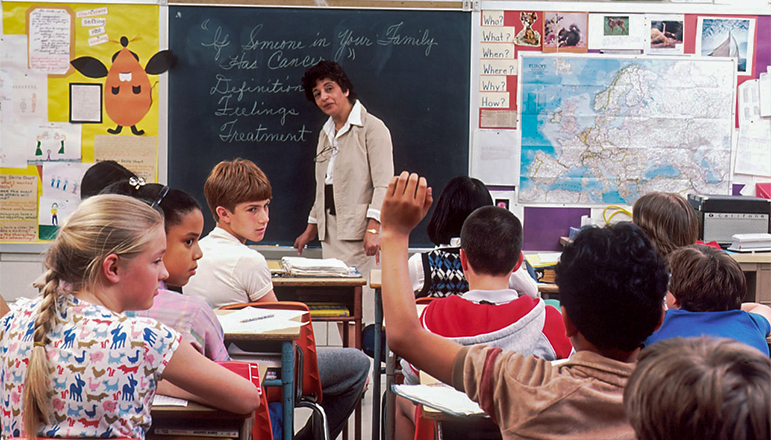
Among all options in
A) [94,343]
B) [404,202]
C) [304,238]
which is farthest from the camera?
[304,238]

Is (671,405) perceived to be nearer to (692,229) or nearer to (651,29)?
(692,229)

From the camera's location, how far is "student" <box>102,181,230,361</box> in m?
1.80

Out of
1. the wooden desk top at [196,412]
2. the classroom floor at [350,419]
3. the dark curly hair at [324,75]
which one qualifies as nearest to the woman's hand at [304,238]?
the classroom floor at [350,419]

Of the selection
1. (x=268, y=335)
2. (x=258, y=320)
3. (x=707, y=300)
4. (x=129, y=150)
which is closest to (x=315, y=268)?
(x=258, y=320)

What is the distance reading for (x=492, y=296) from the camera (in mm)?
1927

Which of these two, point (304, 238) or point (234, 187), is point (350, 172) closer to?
point (304, 238)

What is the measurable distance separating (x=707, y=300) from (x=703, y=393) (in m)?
1.40

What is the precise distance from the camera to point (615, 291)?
1.18m

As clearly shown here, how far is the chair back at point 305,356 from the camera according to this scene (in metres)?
2.38

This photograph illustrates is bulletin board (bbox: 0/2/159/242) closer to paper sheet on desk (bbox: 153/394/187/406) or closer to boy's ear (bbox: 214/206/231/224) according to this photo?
boy's ear (bbox: 214/206/231/224)

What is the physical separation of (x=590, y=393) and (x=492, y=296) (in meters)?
0.82

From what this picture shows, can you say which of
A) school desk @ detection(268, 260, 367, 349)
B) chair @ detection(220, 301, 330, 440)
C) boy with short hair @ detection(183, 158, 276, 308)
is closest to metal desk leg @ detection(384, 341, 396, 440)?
chair @ detection(220, 301, 330, 440)

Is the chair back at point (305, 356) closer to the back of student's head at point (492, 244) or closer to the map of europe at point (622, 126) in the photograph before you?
the back of student's head at point (492, 244)

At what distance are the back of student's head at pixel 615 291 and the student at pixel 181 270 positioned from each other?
941mm
